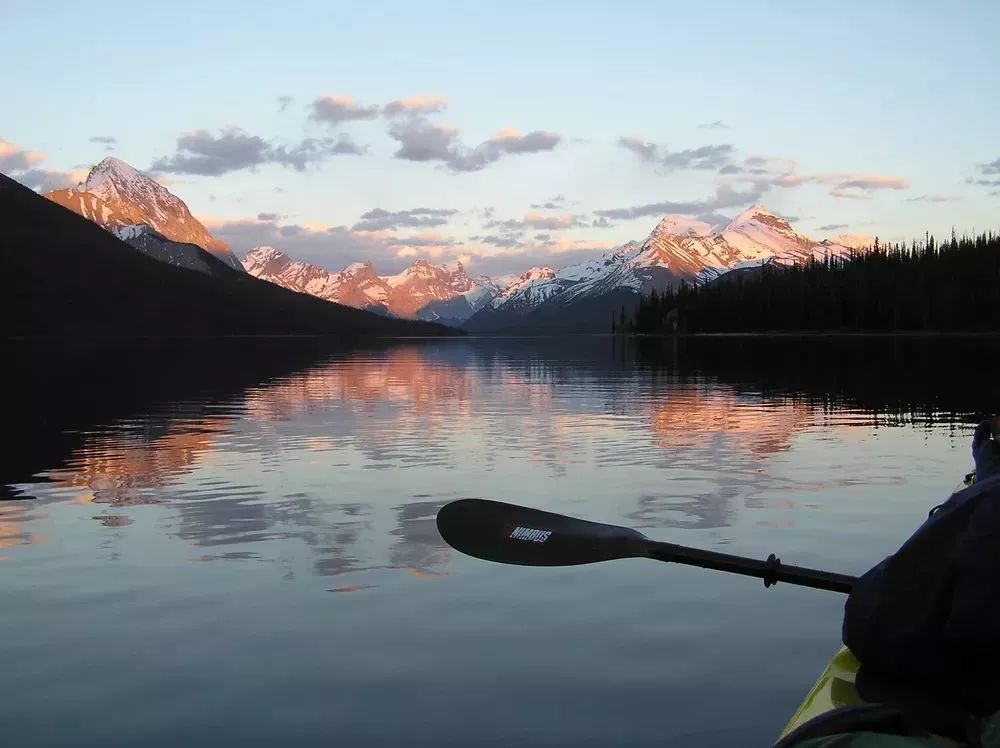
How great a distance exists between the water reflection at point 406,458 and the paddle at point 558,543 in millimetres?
1653

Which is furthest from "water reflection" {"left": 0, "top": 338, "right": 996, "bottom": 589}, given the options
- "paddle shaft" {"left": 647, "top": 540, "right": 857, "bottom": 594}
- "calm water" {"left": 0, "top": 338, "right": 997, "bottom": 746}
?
"paddle shaft" {"left": 647, "top": 540, "right": 857, "bottom": 594}

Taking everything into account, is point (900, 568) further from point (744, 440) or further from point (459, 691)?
point (744, 440)

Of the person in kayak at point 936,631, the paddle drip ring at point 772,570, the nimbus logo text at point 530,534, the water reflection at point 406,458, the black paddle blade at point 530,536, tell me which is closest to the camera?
the person in kayak at point 936,631

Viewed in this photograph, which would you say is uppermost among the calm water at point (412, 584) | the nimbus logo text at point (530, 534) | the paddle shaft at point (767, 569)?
the paddle shaft at point (767, 569)

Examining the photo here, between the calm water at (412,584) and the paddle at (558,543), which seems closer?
the calm water at (412,584)

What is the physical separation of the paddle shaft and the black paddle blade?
2.21 feet

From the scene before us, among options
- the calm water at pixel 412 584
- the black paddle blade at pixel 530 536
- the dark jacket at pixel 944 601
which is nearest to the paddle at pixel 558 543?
the black paddle blade at pixel 530 536

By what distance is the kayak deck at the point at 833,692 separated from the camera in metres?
6.96

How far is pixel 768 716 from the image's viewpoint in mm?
8914

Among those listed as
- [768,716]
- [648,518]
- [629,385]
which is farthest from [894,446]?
[629,385]

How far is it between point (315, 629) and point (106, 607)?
2973 millimetres

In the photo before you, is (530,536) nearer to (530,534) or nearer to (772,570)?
(530,534)

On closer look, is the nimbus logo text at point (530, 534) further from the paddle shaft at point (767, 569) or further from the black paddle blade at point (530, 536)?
the paddle shaft at point (767, 569)

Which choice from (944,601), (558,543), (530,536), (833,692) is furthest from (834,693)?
(530,536)
